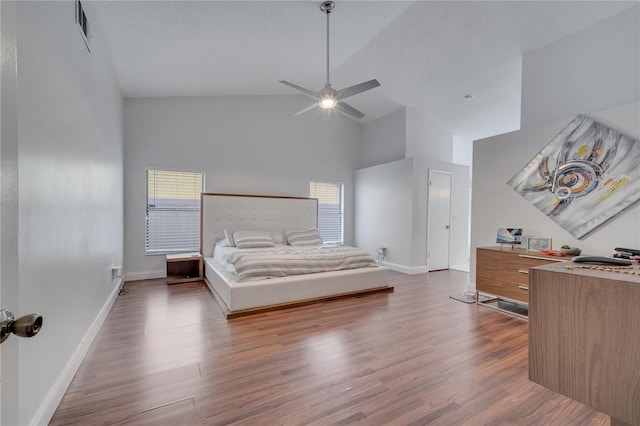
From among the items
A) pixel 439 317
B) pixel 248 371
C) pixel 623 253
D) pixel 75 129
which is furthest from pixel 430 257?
pixel 75 129

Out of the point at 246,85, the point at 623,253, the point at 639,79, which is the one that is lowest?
the point at 623,253

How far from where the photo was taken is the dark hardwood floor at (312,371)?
62.0 inches

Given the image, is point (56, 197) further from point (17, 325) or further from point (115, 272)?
point (115, 272)

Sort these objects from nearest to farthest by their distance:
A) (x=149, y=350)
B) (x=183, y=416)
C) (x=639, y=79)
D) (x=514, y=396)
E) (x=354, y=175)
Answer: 1. (x=183, y=416)
2. (x=514, y=396)
3. (x=149, y=350)
4. (x=639, y=79)
5. (x=354, y=175)

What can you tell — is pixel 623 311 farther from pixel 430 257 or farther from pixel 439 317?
pixel 430 257

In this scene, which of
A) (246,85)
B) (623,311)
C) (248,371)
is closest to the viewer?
(623,311)

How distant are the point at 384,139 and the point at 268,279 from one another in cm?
417

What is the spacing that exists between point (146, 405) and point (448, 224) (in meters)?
5.52

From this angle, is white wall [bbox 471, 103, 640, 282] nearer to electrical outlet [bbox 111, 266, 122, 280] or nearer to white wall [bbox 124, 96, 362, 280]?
white wall [bbox 124, 96, 362, 280]

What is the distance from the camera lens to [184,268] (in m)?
4.75

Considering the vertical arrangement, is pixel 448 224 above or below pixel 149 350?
above

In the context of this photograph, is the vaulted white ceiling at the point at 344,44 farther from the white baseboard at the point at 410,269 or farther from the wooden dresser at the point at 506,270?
the white baseboard at the point at 410,269

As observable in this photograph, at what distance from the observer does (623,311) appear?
0.67 m

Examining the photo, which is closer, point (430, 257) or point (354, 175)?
point (430, 257)
